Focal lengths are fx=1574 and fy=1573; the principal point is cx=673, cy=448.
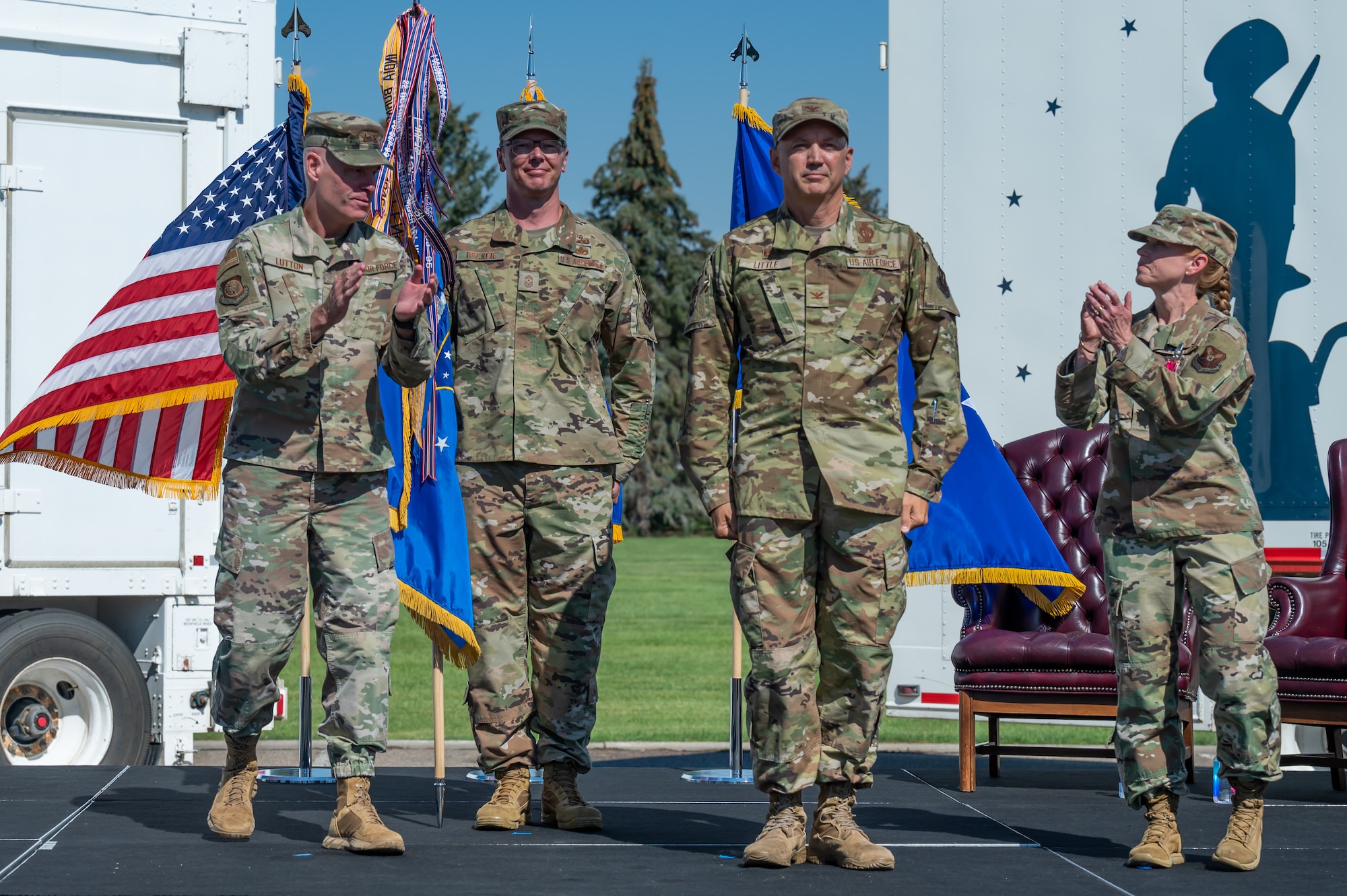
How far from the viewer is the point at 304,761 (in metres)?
6.57

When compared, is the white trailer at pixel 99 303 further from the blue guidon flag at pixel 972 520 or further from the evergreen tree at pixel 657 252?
the evergreen tree at pixel 657 252

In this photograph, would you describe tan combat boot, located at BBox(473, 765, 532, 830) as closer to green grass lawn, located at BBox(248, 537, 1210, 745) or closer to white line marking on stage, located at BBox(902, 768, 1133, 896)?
white line marking on stage, located at BBox(902, 768, 1133, 896)

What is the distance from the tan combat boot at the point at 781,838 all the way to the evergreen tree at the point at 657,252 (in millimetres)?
38422

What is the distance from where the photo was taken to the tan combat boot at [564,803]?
504 centimetres

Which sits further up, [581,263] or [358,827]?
[581,263]

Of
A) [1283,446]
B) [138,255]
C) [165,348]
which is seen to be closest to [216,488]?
[165,348]

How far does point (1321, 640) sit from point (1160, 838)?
5.93 ft

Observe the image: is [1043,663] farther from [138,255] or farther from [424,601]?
[138,255]

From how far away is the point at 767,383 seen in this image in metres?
4.62

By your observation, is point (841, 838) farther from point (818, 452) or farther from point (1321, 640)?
point (1321, 640)

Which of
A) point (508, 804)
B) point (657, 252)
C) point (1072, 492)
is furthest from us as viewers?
point (657, 252)

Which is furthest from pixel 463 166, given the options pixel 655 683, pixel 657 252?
pixel 655 683

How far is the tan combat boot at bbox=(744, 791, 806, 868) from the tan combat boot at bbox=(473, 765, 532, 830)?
0.91 meters

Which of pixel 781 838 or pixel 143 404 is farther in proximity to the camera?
pixel 143 404
